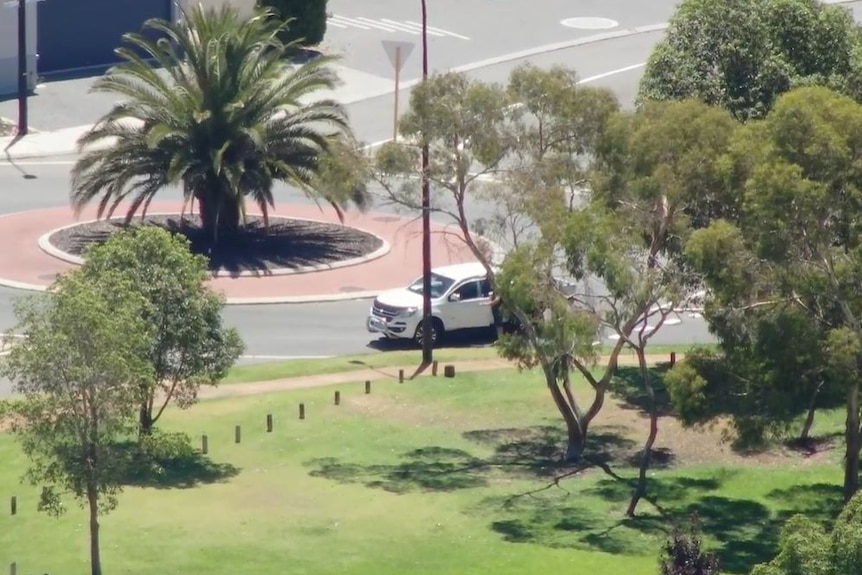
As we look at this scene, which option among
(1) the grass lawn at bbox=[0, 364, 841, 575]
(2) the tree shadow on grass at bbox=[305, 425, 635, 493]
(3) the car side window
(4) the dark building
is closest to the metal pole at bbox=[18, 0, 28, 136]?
(4) the dark building

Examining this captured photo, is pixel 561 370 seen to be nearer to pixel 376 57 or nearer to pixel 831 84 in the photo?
pixel 831 84

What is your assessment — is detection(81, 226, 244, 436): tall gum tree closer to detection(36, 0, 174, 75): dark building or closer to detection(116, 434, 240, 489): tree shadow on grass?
detection(116, 434, 240, 489): tree shadow on grass

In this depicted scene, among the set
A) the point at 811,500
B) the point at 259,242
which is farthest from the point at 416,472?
the point at 259,242

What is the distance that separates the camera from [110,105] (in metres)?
56.5

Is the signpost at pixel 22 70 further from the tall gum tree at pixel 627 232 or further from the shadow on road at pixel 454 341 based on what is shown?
the tall gum tree at pixel 627 232

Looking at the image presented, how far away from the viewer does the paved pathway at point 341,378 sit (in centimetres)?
3491

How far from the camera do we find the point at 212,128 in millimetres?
44656

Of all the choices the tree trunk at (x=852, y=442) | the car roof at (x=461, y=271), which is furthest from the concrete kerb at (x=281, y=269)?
the tree trunk at (x=852, y=442)

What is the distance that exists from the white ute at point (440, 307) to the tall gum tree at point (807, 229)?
569 inches

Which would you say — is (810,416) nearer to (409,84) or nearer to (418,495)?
(418,495)

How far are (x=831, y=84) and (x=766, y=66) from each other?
139cm

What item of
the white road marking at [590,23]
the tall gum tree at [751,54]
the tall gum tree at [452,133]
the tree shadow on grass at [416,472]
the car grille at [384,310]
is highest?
the white road marking at [590,23]

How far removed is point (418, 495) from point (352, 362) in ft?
26.2

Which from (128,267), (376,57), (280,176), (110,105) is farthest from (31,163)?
(128,267)
